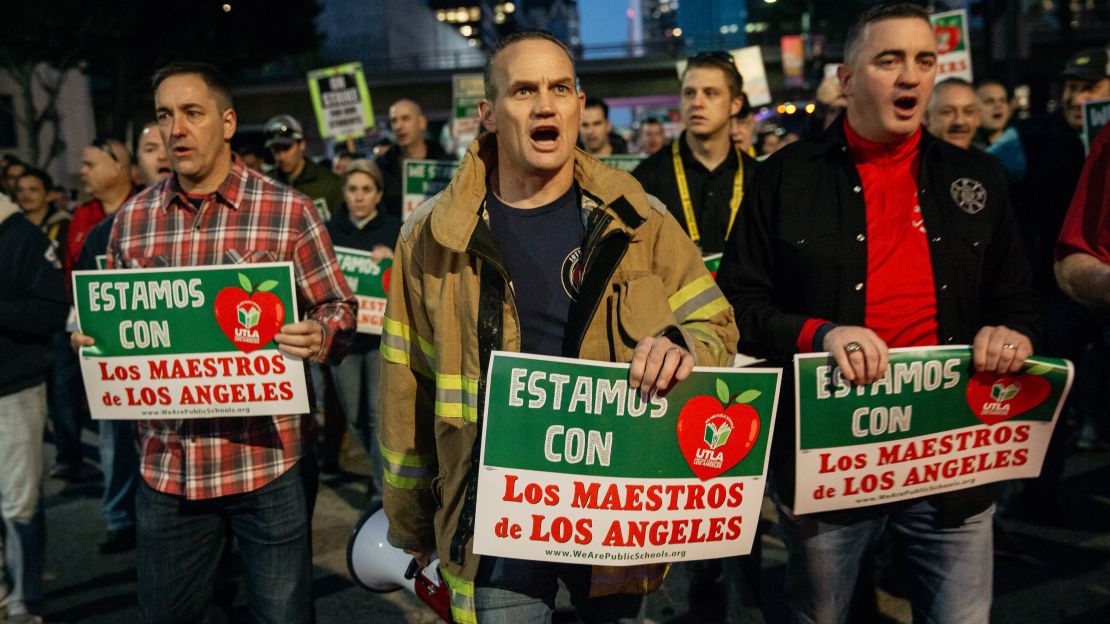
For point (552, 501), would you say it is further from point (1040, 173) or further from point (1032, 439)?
point (1040, 173)

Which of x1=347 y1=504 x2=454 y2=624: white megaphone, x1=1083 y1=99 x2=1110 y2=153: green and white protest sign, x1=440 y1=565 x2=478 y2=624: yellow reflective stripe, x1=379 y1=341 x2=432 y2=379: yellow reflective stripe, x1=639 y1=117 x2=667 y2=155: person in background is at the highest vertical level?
x1=639 y1=117 x2=667 y2=155: person in background

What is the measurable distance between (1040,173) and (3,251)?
568 cm

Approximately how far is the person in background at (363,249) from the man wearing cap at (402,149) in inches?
61.7

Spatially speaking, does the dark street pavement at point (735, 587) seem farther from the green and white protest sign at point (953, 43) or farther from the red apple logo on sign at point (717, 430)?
the green and white protest sign at point (953, 43)

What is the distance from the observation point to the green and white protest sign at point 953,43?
985 centimetres

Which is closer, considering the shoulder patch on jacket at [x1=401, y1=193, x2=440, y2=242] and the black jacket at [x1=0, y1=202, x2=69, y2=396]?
the shoulder patch on jacket at [x1=401, y1=193, x2=440, y2=242]

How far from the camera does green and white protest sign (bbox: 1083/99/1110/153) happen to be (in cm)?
554

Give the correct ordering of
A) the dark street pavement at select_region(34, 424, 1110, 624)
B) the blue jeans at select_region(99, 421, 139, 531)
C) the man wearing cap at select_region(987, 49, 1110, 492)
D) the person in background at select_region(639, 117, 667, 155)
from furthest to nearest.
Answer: the person in background at select_region(639, 117, 667, 155) < the blue jeans at select_region(99, 421, 139, 531) < the man wearing cap at select_region(987, 49, 1110, 492) < the dark street pavement at select_region(34, 424, 1110, 624)

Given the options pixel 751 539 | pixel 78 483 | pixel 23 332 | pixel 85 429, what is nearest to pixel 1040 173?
pixel 751 539

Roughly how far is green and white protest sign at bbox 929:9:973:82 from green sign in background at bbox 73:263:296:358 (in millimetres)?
8682

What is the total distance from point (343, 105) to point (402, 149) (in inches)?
176

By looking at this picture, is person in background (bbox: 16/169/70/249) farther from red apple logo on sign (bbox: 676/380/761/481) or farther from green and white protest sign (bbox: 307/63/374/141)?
red apple logo on sign (bbox: 676/380/761/481)

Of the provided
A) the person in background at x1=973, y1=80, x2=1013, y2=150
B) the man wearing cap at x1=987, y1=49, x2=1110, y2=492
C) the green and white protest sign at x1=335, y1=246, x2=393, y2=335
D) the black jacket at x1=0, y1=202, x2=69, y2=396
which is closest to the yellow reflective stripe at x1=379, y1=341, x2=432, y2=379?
the black jacket at x1=0, y1=202, x2=69, y2=396

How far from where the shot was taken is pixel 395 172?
9109 millimetres
